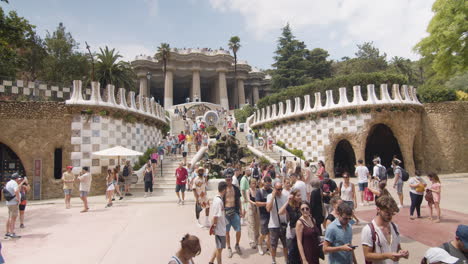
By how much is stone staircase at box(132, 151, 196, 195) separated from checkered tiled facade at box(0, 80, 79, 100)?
6.01 meters

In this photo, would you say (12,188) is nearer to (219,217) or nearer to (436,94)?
(219,217)

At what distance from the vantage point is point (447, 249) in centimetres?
258

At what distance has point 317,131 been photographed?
20391mm

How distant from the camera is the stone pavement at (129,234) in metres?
5.42

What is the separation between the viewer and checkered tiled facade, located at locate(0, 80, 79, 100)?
13.6 metres

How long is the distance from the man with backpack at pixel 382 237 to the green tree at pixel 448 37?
1784 centimetres

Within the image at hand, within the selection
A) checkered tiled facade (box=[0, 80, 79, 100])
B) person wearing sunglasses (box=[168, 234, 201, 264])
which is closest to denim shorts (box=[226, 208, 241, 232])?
person wearing sunglasses (box=[168, 234, 201, 264])

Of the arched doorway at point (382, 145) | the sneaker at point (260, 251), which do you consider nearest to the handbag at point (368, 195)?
the sneaker at point (260, 251)

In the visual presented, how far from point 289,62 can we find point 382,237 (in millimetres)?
38595

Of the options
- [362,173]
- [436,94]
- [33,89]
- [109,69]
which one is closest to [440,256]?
[362,173]

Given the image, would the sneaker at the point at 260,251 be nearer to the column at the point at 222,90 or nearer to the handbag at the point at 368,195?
the handbag at the point at 368,195

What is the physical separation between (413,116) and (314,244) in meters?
19.3

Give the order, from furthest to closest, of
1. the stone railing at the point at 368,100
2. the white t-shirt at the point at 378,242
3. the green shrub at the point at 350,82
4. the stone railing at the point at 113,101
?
the green shrub at the point at 350,82 < the stone railing at the point at 368,100 < the stone railing at the point at 113,101 < the white t-shirt at the point at 378,242

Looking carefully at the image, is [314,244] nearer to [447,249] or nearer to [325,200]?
[447,249]
